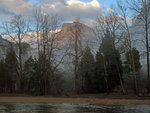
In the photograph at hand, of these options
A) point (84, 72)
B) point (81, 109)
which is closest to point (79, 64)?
point (84, 72)

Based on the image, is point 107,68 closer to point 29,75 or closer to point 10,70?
point 29,75

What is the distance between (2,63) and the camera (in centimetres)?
4088

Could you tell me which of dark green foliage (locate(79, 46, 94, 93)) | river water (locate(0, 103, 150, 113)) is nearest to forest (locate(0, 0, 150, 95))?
dark green foliage (locate(79, 46, 94, 93))

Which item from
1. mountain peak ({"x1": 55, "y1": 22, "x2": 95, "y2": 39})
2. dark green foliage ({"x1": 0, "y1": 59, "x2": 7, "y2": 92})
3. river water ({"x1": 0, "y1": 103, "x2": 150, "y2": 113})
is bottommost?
river water ({"x1": 0, "y1": 103, "x2": 150, "y2": 113})

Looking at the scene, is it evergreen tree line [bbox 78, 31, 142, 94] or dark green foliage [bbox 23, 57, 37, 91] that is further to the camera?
dark green foliage [bbox 23, 57, 37, 91]

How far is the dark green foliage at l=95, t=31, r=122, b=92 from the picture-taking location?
3422 cm

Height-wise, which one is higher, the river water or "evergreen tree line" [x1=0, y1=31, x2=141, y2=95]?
"evergreen tree line" [x1=0, y1=31, x2=141, y2=95]

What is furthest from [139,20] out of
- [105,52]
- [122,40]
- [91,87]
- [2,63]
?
[2,63]

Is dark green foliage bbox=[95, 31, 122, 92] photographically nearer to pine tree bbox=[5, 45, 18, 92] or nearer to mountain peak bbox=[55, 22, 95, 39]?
mountain peak bbox=[55, 22, 95, 39]

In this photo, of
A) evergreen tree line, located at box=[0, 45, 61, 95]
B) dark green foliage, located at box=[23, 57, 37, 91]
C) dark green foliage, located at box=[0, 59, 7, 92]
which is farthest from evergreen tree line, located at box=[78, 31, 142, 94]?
dark green foliage, located at box=[0, 59, 7, 92]

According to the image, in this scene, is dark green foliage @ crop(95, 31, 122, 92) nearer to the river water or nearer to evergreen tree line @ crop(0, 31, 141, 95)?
evergreen tree line @ crop(0, 31, 141, 95)

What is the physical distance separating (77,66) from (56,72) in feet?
16.2

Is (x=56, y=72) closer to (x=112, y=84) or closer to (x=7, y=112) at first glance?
(x=112, y=84)

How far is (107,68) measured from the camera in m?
35.6
